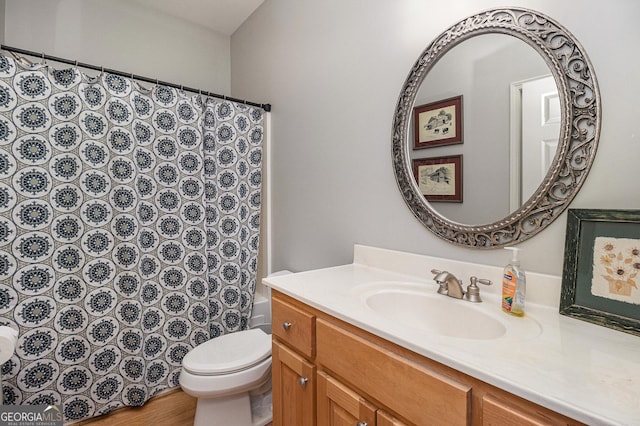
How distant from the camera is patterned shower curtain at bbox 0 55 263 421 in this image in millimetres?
1469

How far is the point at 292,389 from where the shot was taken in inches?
44.4

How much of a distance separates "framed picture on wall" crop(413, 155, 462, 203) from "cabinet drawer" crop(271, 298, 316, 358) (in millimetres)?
697

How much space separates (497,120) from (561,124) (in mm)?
198

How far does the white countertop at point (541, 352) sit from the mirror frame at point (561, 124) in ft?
0.44

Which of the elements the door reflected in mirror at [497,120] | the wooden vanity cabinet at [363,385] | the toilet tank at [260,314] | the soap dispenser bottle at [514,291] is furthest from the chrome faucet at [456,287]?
the toilet tank at [260,314]

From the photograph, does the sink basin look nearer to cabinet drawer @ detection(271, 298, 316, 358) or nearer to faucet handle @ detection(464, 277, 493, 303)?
faucet handle @ detection(464, 277, 493, 303)

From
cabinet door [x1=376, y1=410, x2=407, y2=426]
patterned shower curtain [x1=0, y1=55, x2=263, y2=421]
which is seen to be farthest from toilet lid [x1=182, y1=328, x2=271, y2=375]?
cabinet door [x1=376, y1=410, x2=407, y2=426]

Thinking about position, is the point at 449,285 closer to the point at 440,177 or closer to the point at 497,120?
the point at 440,177

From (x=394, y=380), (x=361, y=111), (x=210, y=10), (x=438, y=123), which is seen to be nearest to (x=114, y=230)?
(x=361, y=111)

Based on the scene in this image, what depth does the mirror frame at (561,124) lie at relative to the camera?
88cm

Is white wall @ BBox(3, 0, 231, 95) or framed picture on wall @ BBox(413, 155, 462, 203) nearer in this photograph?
framed picture on wall @ BBox(413, 155, 462, 203)

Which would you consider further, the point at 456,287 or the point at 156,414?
the point at 156,414

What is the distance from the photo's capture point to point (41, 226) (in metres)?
1.51

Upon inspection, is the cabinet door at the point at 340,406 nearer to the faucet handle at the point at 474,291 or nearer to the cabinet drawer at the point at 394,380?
the cabinet drawer at the point at 394,380
